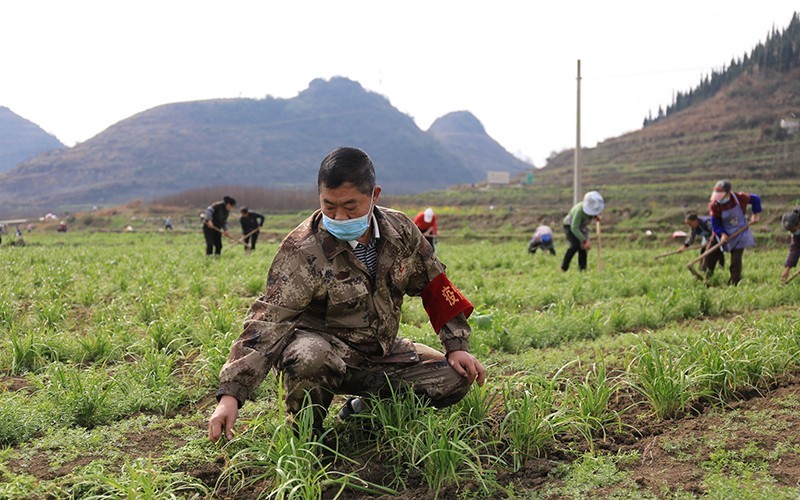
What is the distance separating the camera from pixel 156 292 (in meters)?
6.93

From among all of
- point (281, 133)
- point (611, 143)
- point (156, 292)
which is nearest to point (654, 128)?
point (611, 143)

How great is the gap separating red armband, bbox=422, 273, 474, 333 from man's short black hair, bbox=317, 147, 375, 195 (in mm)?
687

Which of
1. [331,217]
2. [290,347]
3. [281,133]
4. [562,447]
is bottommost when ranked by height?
[562,447]

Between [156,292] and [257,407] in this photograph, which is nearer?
[257,407]

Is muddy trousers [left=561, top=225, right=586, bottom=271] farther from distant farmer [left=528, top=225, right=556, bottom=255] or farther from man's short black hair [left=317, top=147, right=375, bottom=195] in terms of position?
man's short black hair [left=317, top=147, right=375, bottom=195]

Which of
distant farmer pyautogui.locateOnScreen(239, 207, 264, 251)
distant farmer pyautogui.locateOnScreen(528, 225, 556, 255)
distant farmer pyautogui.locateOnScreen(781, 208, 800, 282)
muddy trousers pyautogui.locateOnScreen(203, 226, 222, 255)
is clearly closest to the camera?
distant farmer pyautogui.locateOnScreen(781, 208, 800, 282)

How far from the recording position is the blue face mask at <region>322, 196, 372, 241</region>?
2.84 m

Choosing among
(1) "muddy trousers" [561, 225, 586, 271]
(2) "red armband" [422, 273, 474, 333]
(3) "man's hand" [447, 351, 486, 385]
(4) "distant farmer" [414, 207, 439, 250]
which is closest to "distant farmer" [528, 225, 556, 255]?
(4) "distant farmer" [414, 207, 439, 250]

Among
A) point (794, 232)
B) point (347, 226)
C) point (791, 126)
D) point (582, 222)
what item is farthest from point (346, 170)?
point (791, 126)

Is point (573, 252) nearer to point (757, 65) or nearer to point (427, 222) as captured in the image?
point (427, 222)

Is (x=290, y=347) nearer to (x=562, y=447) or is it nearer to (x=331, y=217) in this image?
(x=331, y=217)

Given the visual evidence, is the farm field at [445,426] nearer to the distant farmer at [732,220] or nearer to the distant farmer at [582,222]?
the distant farmer at [732,220]

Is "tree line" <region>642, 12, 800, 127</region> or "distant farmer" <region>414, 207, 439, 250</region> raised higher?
"tree line" <region>642, 12, 800, 127</region>

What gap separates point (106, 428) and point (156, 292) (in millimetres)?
3949
